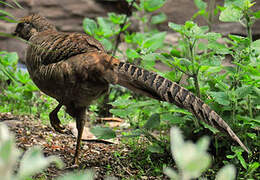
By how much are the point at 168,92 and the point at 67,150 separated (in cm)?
126

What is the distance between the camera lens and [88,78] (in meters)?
2.69

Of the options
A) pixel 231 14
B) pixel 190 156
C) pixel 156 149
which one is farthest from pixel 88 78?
pixel 190 156

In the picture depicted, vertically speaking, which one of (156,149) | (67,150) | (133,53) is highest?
(133,53)

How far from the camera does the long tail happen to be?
2570 mm

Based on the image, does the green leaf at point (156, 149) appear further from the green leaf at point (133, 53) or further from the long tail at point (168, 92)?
the green leaf at point (133, 53)

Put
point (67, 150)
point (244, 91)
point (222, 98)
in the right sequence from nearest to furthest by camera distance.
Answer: point (244, 91)
point (222, 98)
point (67, 150)

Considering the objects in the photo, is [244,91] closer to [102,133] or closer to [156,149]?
[156,149]

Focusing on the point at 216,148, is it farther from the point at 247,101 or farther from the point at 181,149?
the point at 181,149

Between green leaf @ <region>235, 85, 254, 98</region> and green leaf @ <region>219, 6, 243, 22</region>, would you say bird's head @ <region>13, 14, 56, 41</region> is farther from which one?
green leaf @ <region>235, 85, 254, 98</region>

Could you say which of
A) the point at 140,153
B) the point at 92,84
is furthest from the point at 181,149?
the point at 140,153

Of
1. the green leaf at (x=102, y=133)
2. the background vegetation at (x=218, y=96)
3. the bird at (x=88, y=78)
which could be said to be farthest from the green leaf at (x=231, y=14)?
the green leaf at (x=102, y=133)

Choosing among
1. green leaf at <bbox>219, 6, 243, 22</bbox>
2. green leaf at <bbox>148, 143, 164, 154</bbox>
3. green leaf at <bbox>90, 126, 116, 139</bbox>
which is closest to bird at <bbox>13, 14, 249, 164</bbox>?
green leaf at <bbox>90, 126, 116, 139</bbox>

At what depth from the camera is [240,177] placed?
286cm

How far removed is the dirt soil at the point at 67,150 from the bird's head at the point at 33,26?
3.14 ft
